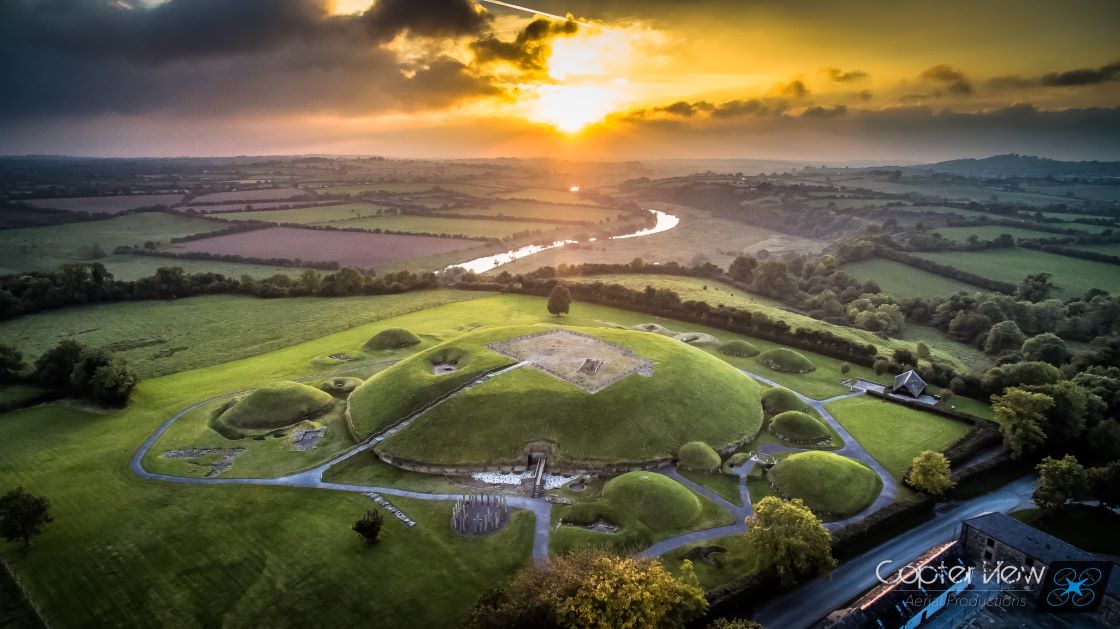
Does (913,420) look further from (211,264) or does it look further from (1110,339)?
(211,264)

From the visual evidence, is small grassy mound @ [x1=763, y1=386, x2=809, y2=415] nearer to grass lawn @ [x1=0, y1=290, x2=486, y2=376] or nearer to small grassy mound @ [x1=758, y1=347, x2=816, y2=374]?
small grassy mound @ [x1=758, y1=347, x2=816, y2=374]

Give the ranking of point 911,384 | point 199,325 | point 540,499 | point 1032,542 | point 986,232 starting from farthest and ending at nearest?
point 986,232 → point 199,325 → point 911,384 → point 540,499 → point 1032,542

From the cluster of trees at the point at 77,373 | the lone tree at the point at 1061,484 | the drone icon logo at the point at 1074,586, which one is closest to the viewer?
the drone icon logo at the point at 1074,586

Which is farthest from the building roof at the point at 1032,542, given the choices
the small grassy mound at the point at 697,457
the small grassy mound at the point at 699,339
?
the small grassy mound at the point at 699,339

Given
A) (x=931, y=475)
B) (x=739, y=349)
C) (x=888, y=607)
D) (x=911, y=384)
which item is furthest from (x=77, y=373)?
(x=911, y=384)

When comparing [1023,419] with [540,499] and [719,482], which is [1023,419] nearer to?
[719,482]

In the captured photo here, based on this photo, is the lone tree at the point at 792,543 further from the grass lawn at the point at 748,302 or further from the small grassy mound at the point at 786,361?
the grass lawn at the point at 748,302

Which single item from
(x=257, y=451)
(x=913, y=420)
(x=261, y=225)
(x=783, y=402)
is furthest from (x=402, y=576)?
(x=261, y=225)

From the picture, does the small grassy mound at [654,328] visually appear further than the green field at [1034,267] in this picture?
No
